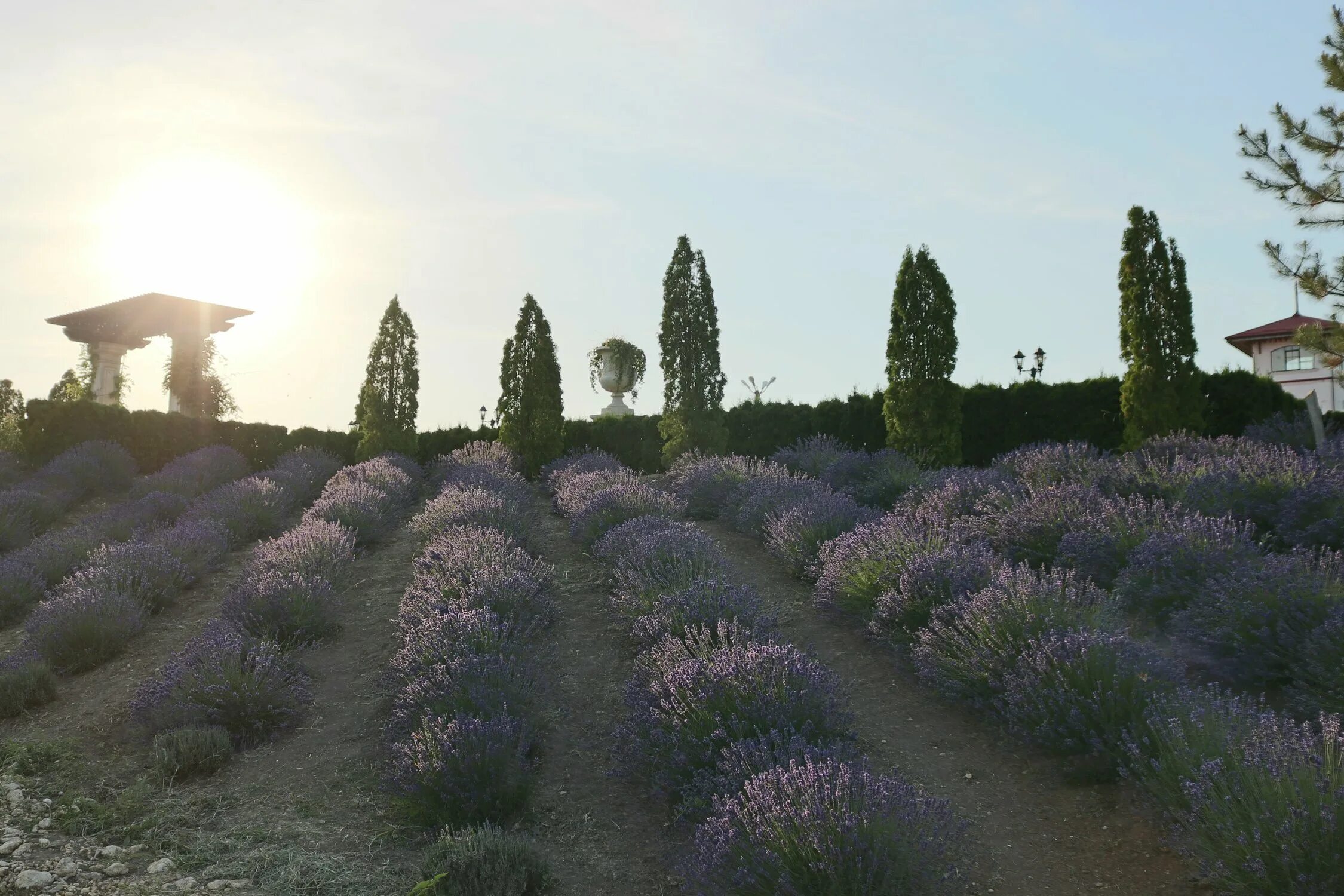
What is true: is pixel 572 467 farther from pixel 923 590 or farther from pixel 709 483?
pixel 923 590

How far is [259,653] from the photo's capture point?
627 centimetres

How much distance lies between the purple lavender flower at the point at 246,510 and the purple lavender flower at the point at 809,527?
6191 millimetres

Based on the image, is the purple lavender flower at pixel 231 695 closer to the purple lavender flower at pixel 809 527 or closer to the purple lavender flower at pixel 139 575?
the purple lavender flower at pixel 139 575

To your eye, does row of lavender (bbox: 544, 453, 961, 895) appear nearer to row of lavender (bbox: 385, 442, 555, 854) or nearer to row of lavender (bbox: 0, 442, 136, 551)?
row of lavender (bbox: 385, 442, 555, 854)

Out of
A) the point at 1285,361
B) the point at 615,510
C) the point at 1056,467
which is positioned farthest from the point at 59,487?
the point at 1285,361

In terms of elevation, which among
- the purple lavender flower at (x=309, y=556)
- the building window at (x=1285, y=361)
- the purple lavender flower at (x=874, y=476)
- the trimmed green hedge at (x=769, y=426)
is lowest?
the purple lavender flower at (x=309, y=556)

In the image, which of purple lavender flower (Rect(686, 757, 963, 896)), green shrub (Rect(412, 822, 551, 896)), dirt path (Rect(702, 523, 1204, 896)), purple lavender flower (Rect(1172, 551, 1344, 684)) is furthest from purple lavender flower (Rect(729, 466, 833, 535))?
purple lavender flower (Rect(686, 757, 963, 896))

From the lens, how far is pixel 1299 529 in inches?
272

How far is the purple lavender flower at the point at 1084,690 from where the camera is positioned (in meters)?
4.48

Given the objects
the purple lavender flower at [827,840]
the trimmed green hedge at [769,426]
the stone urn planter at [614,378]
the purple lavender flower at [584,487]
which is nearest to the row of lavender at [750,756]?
the purple lavender flower at [827,840]

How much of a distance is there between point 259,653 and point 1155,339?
1140 centimetres

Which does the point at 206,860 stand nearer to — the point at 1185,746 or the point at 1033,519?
the point at 1185,746

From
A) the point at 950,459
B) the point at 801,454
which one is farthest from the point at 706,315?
the point at 950,459

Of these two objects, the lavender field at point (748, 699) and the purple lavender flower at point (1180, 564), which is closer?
the lavender field at point (748, 699)
